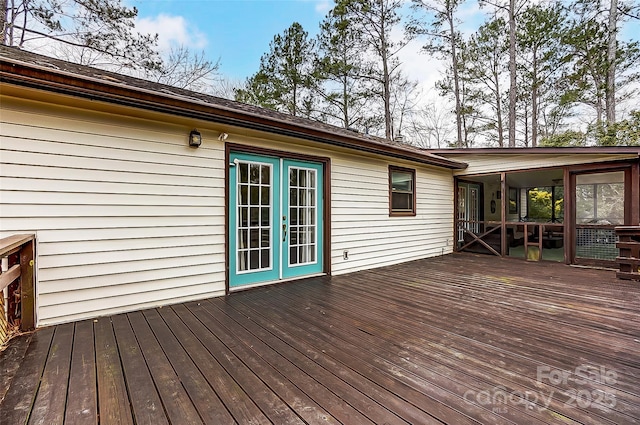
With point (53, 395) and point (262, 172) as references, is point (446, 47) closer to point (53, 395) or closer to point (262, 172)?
point (262, 172)

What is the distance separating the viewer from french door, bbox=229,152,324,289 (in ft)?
13.8

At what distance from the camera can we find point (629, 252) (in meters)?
4.84

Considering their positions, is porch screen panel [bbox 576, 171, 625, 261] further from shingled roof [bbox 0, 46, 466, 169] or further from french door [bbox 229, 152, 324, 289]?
french door [bbox 229, 152, 324, 289]

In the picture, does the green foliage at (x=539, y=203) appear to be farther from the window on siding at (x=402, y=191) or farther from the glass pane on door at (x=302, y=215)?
the glass pane on door at (x=302, y=215)

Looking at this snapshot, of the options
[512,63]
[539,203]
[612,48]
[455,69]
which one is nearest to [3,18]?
[455,69]

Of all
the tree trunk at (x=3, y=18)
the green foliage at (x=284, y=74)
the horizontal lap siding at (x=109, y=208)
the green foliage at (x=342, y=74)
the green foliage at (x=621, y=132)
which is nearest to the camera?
the horizontal lap siding at (x=109, y=208)

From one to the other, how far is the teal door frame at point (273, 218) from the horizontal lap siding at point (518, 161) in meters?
4.47

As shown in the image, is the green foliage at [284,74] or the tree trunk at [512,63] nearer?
the tree trunk at [512,63]

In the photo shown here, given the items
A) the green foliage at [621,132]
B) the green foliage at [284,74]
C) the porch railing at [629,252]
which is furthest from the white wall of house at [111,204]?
the green foliage at [621,132]

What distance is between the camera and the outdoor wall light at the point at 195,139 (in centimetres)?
367

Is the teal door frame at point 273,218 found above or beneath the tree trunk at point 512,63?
beneath

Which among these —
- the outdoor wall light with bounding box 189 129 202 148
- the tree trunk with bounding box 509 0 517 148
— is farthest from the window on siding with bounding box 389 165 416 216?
the tree trunk with bounding box 509 0 517 148

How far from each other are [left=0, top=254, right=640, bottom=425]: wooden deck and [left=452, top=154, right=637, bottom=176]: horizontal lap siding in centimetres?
324

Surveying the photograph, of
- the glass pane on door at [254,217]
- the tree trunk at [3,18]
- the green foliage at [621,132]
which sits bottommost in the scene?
the glass pane on door at [254,217]
